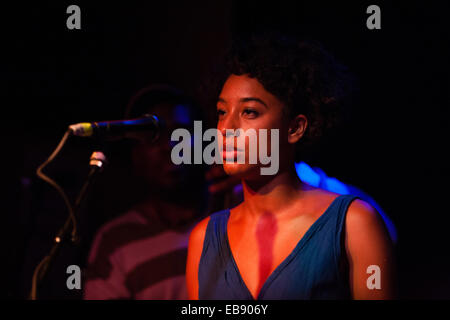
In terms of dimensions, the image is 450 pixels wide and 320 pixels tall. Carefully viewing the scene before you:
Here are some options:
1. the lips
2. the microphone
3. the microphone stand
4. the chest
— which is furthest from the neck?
the microphone stand

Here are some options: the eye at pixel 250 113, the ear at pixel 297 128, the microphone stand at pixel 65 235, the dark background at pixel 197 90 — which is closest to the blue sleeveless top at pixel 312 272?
the ear at pixel 297 128

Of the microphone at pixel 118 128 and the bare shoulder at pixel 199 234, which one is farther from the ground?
the microphone at pixel 118 128

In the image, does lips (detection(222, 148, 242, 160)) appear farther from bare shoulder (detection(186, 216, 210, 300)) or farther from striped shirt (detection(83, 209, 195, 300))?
striped shirt (detection(83, 209, 195, 300))

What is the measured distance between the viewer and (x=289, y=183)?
187cm

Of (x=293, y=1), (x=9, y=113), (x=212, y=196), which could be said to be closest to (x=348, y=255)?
(x=212, y=196)

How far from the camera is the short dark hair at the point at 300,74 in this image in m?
1.86

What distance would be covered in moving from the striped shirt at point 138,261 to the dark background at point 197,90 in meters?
0.44

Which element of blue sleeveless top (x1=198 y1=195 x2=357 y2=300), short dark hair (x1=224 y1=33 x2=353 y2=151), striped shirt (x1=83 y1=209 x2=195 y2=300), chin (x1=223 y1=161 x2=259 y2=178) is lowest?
striped shirt (x1=83 y1=209 x2=195 y2=300)

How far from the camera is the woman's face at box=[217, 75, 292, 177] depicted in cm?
177

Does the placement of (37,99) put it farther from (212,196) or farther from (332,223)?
(332,223)

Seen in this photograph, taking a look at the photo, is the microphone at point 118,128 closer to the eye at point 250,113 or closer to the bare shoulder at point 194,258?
the eye at point 250,113

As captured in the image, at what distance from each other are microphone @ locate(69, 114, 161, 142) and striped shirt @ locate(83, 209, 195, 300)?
1261 millimetres

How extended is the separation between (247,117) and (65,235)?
783 millimetres
